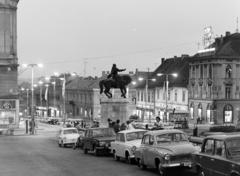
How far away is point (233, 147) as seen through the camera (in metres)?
14.1

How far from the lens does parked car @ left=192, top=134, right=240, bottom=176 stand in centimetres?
1367

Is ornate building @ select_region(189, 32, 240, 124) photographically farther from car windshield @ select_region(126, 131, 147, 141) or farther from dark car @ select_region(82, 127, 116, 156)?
car windshield @ select_region(126, 131, 147, 141)

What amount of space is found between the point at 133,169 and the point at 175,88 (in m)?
69.2

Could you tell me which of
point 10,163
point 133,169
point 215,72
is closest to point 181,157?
point 133,169

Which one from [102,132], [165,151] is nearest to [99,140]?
[102,132]

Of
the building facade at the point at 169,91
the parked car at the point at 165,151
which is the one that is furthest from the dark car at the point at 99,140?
the building facade at the point at 169,91

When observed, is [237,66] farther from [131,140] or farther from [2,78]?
[131,140]

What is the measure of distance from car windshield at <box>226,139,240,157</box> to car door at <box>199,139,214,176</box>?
946 mm

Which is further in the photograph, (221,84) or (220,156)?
(221,84)

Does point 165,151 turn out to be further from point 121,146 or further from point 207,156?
point 121,146

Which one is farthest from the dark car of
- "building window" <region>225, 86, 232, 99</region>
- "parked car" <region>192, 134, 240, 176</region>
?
"building window" <region>225, 86, 232, 99</region>

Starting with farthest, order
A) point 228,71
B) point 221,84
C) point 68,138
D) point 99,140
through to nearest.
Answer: point 228,71 → point 221,84 → point 68,138 → point 99,140

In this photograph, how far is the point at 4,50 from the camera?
70.0 metres

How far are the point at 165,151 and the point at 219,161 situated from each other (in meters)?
3.82
